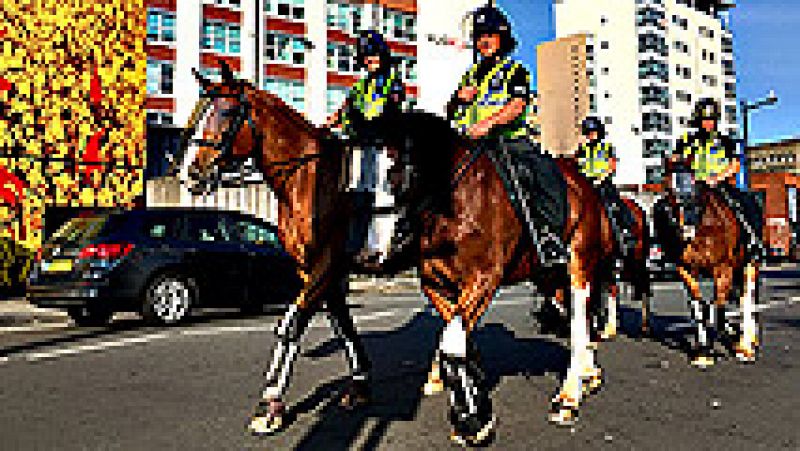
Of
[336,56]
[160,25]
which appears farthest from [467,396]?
[336,56]

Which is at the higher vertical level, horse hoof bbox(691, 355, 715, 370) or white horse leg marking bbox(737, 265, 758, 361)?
white horse leg marking bbox(737, 265, 758, 361)

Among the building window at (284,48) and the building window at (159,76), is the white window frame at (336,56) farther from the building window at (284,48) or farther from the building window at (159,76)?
the building window at (159,76)

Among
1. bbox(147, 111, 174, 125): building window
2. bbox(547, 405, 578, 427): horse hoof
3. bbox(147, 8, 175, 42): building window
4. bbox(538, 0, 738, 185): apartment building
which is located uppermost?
bbox(538, 0, 738, 185): apartment building

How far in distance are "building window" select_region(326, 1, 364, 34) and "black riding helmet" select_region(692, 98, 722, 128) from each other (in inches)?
1228

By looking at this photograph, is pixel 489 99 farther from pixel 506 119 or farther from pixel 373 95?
pixel 373 95

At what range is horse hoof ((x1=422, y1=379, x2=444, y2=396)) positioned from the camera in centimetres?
500

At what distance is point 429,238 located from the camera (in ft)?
12.0

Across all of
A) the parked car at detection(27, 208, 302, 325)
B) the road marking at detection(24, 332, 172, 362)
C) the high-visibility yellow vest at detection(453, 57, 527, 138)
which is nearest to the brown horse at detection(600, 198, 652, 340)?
the high-visibility yellow vest at detection(453, 57, 527, 138)

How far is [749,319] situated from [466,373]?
4774 mm

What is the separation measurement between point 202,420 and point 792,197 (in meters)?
45.5

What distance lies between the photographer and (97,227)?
8922 mm

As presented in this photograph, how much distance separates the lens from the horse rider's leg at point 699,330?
611cm

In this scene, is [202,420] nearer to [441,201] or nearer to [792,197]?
[441,201]

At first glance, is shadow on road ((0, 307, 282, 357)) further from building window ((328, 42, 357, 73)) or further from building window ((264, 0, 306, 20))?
building window ((264, 0, 306, 20))
